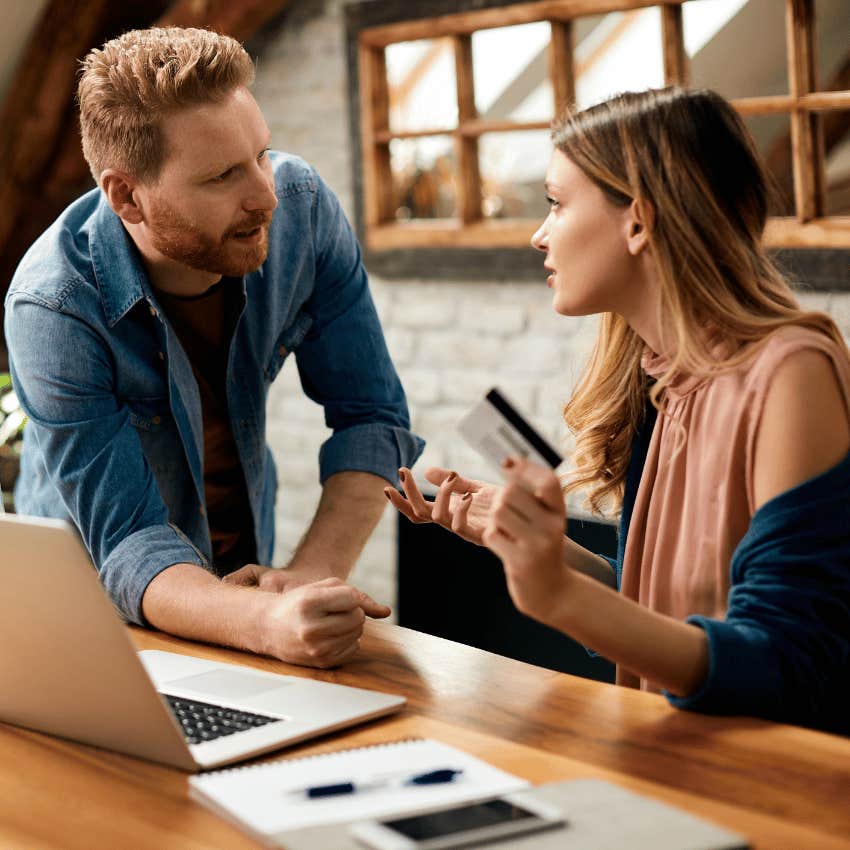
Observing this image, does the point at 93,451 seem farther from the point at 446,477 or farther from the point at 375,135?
the point at 375,135

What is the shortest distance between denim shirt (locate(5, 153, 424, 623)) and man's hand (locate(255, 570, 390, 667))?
0.25 meters

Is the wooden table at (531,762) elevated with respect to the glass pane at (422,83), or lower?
lower

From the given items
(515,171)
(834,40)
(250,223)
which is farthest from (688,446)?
(515,171)

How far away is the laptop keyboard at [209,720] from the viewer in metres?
1.24

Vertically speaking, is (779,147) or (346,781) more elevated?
(779,147)

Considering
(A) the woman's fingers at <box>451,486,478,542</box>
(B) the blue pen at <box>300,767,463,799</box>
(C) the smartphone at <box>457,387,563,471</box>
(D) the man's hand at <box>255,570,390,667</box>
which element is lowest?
(B) the blue pen at <box>300,767,463,799</box>

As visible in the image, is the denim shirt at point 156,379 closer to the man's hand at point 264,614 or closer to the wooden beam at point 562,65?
the man's hand at point 264,614

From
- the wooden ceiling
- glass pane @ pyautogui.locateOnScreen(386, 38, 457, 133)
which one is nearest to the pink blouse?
the wooden ceiling

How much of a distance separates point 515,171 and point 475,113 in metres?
2.14

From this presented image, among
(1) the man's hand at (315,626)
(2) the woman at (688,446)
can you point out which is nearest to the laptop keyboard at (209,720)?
(1) the man's hand at (315,626)

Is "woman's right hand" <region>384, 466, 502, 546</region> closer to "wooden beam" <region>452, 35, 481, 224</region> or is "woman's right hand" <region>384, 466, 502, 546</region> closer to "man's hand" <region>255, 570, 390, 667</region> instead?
"man's hand" <region>255, 570, 390, 667</region>

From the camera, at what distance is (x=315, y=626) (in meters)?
1.44

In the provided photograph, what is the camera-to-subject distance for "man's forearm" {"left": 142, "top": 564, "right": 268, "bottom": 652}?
1.52 metres

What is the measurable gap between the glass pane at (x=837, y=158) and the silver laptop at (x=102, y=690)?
13.6 ft
